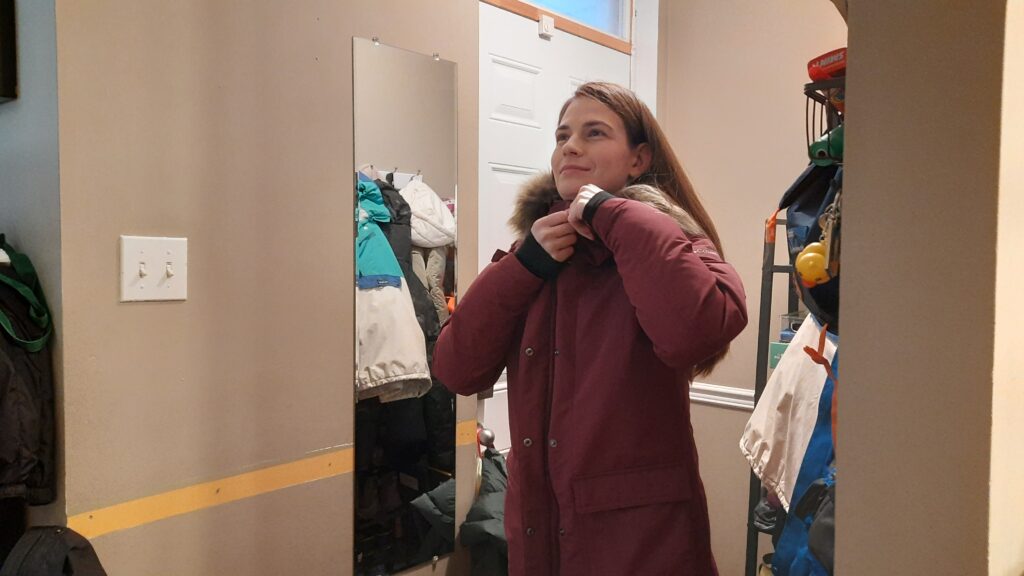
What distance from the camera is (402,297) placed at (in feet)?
5.30

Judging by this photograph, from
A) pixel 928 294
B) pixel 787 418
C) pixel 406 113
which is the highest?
pixel 406 113

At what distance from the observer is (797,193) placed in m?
0.77

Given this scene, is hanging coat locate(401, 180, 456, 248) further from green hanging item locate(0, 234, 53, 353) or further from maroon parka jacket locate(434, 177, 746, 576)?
green hanging item locate(0, 234, 53, 353)

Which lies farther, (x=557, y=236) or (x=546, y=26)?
(x=546, y=26)

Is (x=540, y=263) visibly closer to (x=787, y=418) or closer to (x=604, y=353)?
(x=604, y=353)

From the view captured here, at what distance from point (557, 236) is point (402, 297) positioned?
704 mm

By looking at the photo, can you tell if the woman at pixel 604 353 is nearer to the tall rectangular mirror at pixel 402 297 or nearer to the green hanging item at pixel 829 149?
the green hanging item at pixel 829 149

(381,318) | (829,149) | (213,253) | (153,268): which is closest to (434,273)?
(381,318)

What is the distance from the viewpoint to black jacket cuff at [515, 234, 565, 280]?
1010 mm

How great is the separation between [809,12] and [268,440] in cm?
212

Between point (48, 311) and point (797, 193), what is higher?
point (797, 193)

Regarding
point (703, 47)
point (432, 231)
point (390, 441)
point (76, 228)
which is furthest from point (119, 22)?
point (703, 47)

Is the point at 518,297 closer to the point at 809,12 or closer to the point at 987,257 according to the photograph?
the point at 987,257

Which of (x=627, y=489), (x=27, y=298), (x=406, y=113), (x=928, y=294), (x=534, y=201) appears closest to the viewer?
(x=928, y=294)
